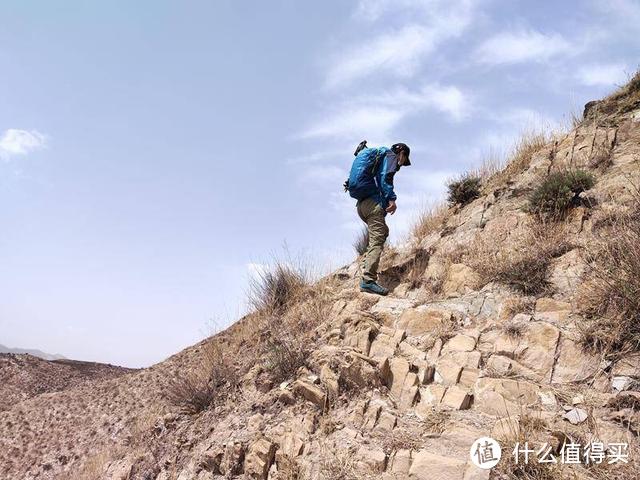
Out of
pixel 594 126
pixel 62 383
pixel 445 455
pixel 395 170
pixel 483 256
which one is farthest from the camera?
pixel 62 383

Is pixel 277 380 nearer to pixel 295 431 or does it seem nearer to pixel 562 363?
pixel 295 431

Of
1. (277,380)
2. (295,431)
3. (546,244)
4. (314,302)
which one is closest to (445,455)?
(295,431)

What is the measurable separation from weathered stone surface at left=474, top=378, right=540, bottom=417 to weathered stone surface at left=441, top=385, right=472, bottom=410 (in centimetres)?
9

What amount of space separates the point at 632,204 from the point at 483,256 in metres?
1.96

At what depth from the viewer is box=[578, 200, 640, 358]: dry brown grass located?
4.14 metres

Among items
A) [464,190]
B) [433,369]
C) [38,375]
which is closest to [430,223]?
[464,190]

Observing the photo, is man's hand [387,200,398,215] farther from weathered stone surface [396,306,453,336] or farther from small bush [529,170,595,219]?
small bush [529,170,595,219]

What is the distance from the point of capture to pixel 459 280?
6348mm

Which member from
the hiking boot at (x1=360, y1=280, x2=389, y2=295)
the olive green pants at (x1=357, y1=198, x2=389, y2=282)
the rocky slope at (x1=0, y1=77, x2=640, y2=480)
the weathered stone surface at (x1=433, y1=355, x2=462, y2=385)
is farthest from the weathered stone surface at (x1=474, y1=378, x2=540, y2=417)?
the olive green pants at (x1=357, y1=198, x2=389, y2=282)

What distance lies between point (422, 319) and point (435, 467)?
7.59 ft

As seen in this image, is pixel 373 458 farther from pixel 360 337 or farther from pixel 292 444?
pixel 360 337

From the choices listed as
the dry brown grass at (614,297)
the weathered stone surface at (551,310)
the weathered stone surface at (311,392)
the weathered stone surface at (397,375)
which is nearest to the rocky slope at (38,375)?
the weathered stone surface at (311,392)

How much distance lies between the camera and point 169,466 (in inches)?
221

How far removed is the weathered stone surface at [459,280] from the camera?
6176 mm
